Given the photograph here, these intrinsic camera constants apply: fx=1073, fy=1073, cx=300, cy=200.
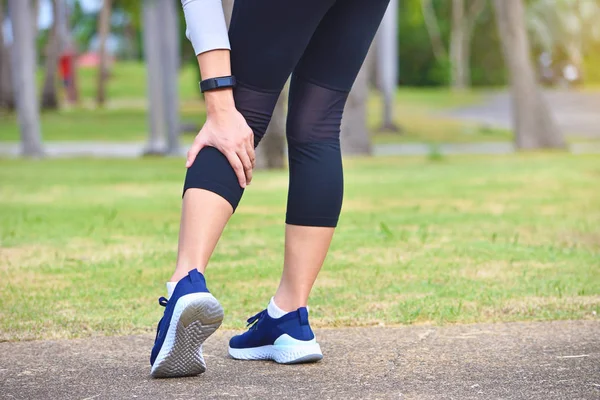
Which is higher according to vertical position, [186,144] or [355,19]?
[355,19]

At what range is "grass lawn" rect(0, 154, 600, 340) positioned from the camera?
12.1 feet

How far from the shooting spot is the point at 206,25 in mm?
2680

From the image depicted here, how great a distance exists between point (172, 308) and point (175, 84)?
13404 millimetres

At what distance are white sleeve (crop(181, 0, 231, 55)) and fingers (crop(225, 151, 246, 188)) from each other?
27 centimetres

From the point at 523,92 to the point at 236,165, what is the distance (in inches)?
528

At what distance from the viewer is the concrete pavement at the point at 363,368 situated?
2.57 meters

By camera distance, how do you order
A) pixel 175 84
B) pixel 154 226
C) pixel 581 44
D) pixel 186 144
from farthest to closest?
pixel 581 44
pixel 186 144
pixel 175 84
pixel 154 226

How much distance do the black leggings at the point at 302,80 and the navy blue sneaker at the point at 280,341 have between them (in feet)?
0.89

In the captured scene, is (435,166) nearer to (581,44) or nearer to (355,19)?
(355,19)

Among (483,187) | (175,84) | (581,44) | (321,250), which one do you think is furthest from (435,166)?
(581,44)

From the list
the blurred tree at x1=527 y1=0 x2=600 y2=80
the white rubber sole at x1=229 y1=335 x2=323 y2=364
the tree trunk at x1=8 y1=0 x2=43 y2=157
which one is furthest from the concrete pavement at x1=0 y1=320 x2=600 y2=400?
the blurred tree at x1=527 y1=0 x2=600 y2=80

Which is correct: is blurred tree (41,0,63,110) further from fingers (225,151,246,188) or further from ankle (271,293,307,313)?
fingers (225,151,246,188)

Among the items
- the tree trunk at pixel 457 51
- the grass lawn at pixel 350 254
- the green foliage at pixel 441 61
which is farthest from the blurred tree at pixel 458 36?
the grass lawn at pixel 350 254

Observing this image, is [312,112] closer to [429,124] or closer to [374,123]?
[429,124]
